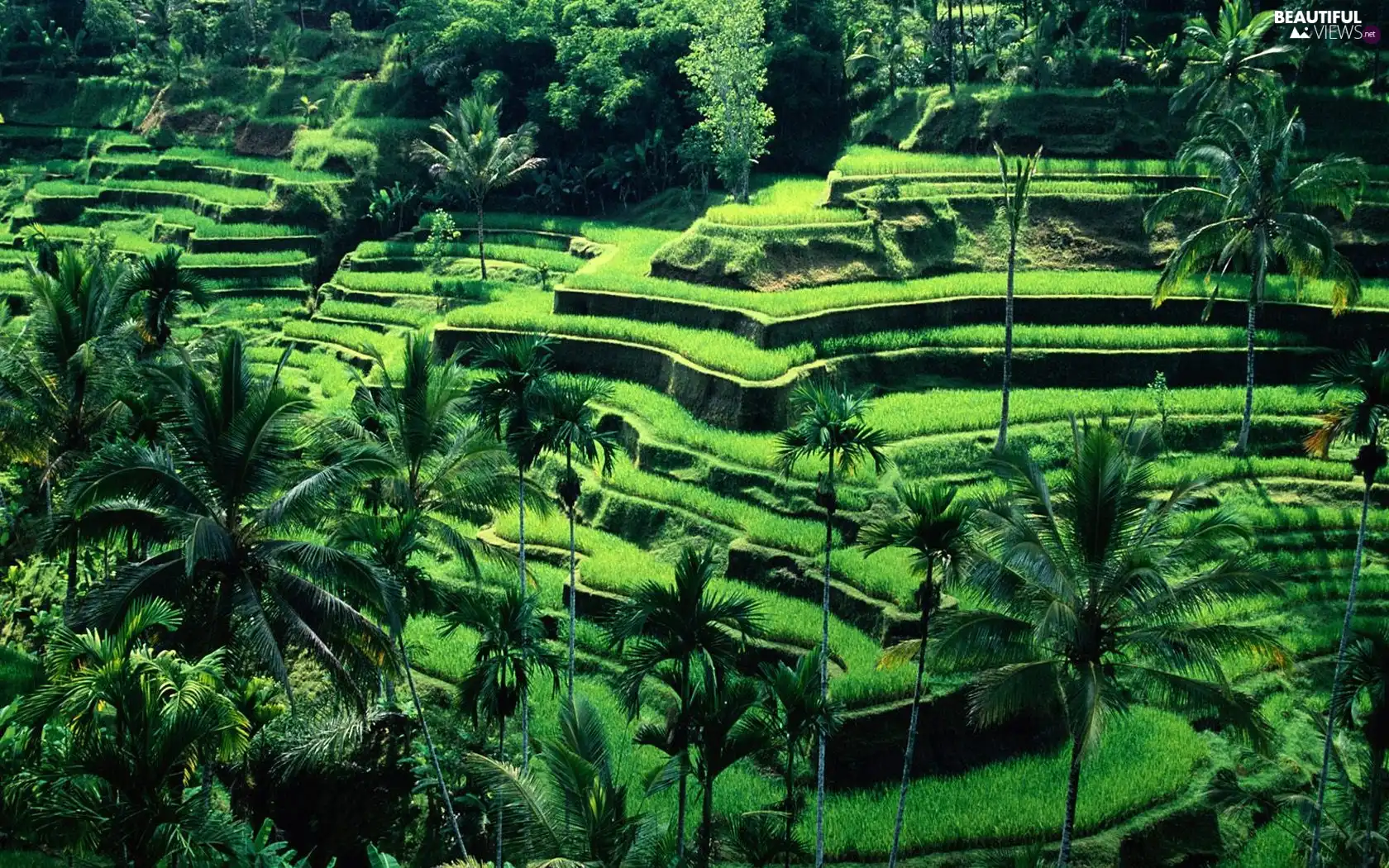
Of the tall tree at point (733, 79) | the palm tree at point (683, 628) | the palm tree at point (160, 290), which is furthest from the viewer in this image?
the tall tree at point (733, 79)

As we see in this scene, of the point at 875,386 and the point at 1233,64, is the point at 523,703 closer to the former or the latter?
the point at 875,386

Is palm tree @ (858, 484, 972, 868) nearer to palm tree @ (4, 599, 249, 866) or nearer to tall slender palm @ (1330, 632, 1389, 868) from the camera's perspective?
tall slender palm @ (1330, 632, 1389, 868)

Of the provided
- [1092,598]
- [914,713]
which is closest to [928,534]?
[1092,598]

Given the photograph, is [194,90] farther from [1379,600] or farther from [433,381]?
[1379,600]

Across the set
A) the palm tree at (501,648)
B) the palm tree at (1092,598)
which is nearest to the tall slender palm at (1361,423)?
the palm tree at (1092,598)

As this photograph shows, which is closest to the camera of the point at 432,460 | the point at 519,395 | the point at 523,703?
the point at 523,703

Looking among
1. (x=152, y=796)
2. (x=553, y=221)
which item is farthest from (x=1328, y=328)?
(x=152, y=796)

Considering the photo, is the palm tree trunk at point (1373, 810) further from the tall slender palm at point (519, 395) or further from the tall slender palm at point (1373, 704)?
the tall slender palm at point (519, 395)
